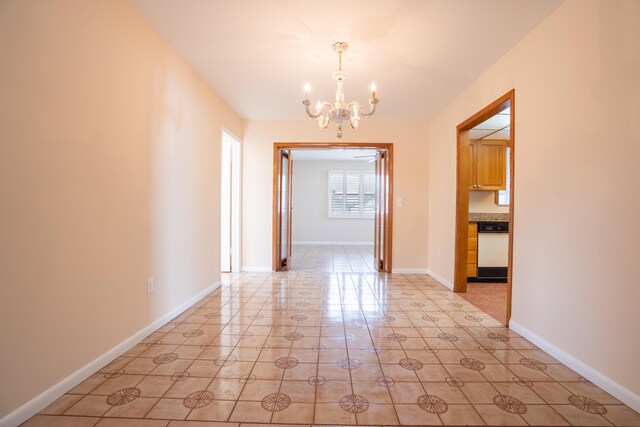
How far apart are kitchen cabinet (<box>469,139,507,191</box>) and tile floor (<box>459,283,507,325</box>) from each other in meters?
1.42

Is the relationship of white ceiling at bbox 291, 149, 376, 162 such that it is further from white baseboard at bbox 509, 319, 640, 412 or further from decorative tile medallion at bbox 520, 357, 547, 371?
decorative tile medallion at bbox 520, 357, 547, 371

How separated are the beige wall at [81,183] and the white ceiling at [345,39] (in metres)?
0.42

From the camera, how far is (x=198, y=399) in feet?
5.48

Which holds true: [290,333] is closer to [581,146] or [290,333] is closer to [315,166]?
[581,146]

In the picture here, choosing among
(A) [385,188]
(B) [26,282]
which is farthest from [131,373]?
(A) [385,188]

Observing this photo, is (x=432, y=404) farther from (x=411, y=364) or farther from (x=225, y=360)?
(x=225, y=360)

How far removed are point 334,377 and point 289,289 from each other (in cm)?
221

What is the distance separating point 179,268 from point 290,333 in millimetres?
1287

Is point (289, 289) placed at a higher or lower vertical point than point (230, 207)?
lower

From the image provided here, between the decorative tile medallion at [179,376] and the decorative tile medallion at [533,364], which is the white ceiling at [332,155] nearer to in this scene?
the decorative tile medallion at [533,364]

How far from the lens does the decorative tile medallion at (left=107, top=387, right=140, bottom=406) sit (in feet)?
5.38

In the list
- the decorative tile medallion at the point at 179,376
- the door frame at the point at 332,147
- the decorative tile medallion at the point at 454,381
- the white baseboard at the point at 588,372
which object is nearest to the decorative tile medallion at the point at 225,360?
the decorative tile medallion at the point at 179,376

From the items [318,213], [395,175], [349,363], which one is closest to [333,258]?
[395,175]

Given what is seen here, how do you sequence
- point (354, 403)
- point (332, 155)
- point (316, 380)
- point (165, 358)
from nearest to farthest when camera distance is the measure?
point (354, 403), point (316, 380), point (165, 358), point (332, 155)
